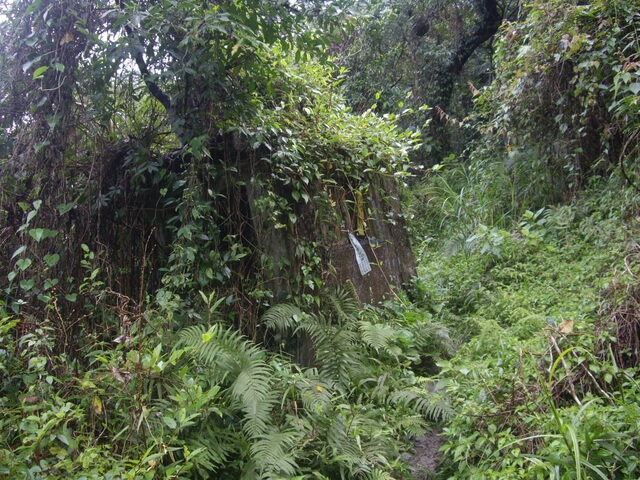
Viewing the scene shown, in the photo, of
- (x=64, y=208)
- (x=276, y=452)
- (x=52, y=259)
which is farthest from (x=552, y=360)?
(x=64, y=208)

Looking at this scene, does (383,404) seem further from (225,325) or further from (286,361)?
(225,325)

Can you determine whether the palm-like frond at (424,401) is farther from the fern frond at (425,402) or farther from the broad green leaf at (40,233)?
the broad green leaf at (40,233)

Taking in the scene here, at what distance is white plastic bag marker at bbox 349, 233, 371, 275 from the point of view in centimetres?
446

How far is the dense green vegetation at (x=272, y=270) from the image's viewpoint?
2623 millimetres

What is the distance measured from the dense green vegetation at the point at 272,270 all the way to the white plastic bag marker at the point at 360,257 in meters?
0.18

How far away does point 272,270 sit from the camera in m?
3.85

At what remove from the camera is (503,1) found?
30.9 ft

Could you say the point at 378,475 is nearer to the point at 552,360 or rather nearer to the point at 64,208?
the point at 552,360

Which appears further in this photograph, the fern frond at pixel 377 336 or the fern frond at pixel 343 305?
the fern frond at pixel 343 305

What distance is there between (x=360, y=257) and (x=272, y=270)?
93cm

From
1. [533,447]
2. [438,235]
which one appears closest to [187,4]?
[533,447]

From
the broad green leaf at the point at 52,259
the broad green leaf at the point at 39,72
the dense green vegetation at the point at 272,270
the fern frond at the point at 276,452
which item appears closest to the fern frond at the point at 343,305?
the dense green vegetation at the point at 272,270

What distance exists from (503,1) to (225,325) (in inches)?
333

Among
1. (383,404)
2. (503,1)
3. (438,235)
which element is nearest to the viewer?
(383,404)
